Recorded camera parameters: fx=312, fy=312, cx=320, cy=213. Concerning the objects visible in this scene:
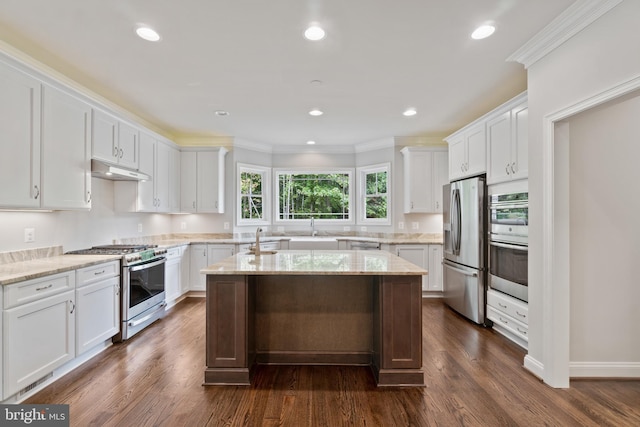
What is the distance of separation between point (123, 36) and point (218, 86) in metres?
1.01

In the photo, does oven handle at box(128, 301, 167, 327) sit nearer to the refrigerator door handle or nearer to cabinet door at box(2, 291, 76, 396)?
cabinet door at box(2, 291, 76, 396)

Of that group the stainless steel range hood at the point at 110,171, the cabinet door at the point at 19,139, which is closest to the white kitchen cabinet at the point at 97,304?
the cabinet door at the point at 19,139

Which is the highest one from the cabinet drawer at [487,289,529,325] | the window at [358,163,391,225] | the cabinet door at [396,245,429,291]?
the window at [358,163,391,225]

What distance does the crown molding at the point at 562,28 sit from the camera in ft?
6.40

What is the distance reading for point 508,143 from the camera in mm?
3234

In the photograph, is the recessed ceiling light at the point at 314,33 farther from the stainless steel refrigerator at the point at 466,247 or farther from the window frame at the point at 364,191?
the window frame at the point at 364,191

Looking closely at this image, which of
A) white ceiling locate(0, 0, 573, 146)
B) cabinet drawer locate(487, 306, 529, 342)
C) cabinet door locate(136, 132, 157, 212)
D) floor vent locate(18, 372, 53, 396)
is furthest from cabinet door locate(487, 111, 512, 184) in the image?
floor vent locate(18, 372, 53, 396)

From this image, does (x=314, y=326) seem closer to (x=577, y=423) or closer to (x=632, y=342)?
(x=577, y=423)

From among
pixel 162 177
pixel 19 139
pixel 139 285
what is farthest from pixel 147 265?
pixel 19 139

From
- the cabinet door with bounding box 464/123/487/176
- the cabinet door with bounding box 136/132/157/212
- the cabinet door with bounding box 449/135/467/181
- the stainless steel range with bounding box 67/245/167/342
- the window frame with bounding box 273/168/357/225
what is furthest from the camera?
the window frame with bounding box 273/168/357/225

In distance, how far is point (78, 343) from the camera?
2.64 m

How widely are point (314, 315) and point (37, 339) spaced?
6.77 ft

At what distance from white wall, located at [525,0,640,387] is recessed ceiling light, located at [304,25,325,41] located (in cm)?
176

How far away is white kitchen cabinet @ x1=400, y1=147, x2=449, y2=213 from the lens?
5.16 meters
